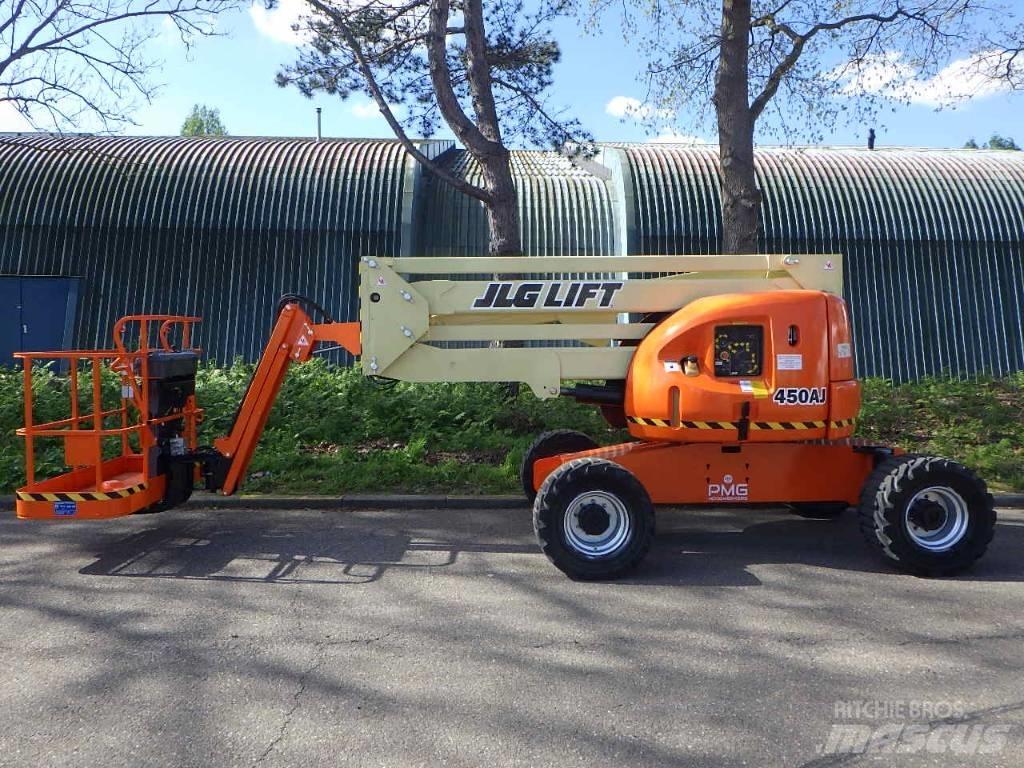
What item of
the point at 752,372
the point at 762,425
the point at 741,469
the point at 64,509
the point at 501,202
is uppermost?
the point at 501,202

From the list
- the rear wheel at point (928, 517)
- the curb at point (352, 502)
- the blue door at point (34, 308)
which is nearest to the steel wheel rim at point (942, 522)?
the rear wheel at point (928, 517)

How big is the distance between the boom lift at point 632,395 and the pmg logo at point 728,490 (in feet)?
0.03

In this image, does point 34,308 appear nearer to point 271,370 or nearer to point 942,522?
point 271,370

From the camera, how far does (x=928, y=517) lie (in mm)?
6125

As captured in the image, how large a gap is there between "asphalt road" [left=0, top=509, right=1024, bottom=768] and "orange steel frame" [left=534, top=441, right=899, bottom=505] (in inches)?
19.9

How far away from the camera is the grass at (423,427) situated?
29.4ft

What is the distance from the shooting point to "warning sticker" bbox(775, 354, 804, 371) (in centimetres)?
622

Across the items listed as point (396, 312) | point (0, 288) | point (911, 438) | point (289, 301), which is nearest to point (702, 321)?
point (396, 312)

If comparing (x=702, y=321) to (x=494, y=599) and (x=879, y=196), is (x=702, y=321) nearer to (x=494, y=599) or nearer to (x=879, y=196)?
(x=494, y=599)

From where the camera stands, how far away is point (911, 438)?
10.5 m

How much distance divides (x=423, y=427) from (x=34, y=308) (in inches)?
352

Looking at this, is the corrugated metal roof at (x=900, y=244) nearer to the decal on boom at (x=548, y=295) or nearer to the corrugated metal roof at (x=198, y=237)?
the corrugated metal roof at (x=198, y=237)

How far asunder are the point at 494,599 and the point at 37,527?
14.6ft

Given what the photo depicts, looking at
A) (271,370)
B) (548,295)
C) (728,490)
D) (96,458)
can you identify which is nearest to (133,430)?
(96,458)
